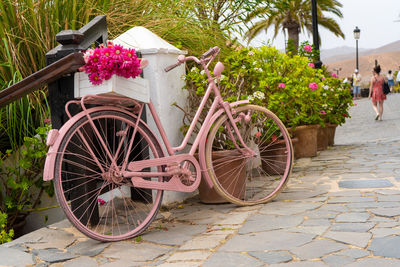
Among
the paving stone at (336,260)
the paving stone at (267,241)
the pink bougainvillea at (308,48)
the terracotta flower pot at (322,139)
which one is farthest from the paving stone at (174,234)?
the pink bougainvillea at (308,48)

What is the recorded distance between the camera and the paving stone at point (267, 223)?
11.9 feet

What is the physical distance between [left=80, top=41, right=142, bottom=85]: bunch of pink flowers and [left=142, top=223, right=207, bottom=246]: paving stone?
1.16m

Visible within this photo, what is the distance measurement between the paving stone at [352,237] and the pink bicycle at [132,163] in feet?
3.78

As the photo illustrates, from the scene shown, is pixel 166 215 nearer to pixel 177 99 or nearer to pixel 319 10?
pixel 177 99

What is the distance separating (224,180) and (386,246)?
6.08ft

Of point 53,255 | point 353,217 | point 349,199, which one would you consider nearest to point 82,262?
point 53,255

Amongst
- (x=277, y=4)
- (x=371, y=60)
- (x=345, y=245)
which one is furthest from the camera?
(x=371, y=60)

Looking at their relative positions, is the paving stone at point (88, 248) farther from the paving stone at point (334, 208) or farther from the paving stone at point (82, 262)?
the paving stone at point (334, 208)

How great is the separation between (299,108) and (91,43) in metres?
3.83

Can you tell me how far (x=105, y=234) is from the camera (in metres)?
3.83

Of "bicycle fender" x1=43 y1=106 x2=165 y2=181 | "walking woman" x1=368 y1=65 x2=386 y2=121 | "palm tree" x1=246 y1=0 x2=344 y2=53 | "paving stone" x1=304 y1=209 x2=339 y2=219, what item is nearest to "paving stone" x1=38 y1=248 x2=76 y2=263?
"bicycle fender" x1=43 y1=106 x2=165 y2=181

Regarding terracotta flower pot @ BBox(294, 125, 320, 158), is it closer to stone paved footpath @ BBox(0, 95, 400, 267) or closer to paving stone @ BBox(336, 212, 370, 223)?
stone paved footpath @ BBox(0, 95, 400, 267)

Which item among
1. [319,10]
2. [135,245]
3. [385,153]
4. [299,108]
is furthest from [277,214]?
[319,10]

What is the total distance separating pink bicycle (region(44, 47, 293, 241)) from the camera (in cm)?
347
